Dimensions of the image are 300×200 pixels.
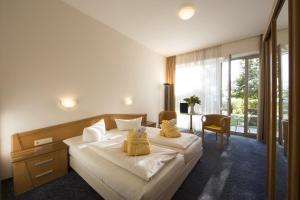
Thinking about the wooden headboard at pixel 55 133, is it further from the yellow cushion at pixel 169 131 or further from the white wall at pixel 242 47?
the white wall at pixel 242 47

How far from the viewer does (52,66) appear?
2.35m

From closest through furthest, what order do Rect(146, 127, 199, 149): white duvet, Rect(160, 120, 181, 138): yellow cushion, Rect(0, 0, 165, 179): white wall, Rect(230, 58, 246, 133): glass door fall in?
Rect(0, 0, 165, 179): white wall < Rect(146, 127, 199, 149): white duvet < Rect(160, 120, 181, 138): yellow cushion < Rect(230, 58, 246, 133): glass door

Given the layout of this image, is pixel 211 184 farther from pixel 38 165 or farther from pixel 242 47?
pixel 242 47

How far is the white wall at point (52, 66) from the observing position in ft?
6.40

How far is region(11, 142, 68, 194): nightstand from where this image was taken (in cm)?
184

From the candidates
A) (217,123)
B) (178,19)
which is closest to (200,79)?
(217,123)

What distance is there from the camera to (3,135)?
1915 mm

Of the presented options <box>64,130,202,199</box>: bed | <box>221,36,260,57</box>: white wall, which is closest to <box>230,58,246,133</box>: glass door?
<box>221,36,260,57</box>: white wall

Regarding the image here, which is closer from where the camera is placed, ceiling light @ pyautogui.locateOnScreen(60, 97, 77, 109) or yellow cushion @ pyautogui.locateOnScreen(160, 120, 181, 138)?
ceiling light @ pyautogui.locateOnScreen(60, 97, 77, 109)

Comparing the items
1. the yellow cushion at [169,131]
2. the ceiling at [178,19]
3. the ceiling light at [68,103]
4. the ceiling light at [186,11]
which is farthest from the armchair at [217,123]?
the ceiling light at [68,103]

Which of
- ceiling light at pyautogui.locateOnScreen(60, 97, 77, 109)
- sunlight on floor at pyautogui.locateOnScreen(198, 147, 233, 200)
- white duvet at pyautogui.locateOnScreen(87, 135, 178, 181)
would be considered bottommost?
sunlight on floor at pyautogui.locateOnScreen(198, 147, 233, 200)

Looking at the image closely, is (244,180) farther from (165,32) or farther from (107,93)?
(165,32)

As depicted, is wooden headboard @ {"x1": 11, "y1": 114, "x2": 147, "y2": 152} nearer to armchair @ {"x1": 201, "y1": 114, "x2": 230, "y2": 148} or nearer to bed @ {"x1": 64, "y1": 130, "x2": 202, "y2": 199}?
bed @ {"x1": 64, "y1": 130, "x2": 202, "y2": 199}

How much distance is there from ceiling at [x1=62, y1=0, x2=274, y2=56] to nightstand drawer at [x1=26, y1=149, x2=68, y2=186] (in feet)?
8.89
